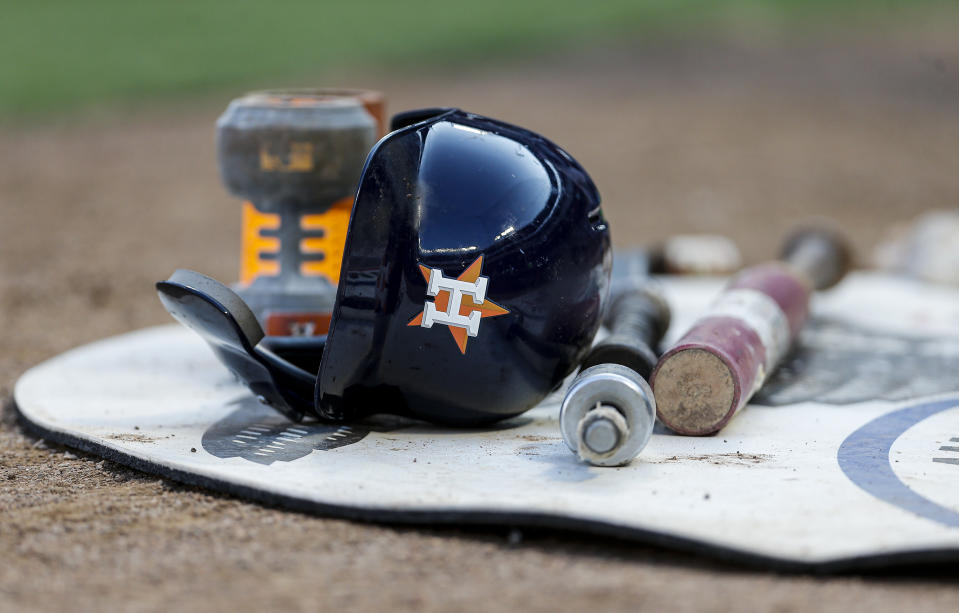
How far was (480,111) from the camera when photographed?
→ 11359 mm

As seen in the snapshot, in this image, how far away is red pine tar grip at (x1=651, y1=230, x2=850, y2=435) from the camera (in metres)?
3.42

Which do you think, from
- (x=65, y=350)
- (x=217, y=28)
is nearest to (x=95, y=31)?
(x=217, y=28)

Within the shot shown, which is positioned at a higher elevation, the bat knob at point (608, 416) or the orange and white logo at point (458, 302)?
the orange and white logo at point (458, 302)

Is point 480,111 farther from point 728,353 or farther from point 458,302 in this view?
point 458,302

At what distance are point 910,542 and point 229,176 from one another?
8.64 ft

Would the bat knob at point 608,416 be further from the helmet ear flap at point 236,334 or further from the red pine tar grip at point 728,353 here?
the helmet ear flap at point 236,334

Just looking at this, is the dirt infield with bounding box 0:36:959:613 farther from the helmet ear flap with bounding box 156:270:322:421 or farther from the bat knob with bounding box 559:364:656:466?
the helmet ear flap with bounding box 156:270:322:421

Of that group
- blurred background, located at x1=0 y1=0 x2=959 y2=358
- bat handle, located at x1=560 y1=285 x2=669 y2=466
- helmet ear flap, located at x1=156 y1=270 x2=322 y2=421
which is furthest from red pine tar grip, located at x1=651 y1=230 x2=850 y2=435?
blurred background, located at x1=0 y1=0 x2=959 y2=358

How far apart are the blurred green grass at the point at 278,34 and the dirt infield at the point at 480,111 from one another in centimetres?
106

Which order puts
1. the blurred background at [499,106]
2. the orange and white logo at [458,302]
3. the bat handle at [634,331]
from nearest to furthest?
the orange and white logo at [458,302] < the bat handle at [634,331] < the blurred background at [499,106]

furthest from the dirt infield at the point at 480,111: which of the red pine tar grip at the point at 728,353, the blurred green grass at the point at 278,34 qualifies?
the blurred green grass at the point at 278,34

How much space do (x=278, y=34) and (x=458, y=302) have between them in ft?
45.9

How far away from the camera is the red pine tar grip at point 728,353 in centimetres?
342

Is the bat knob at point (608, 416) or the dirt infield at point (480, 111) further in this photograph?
the bat knob at point (608, 416)
